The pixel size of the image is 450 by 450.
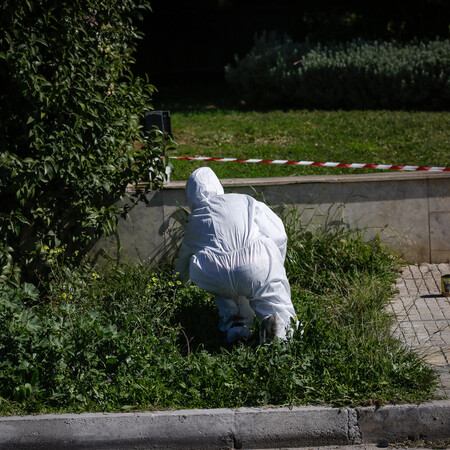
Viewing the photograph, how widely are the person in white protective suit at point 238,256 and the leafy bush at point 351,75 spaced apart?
6685 mm

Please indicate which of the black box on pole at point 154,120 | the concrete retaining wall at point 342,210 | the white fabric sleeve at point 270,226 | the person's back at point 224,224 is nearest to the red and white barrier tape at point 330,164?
the concrete retaining wall at point 342,210

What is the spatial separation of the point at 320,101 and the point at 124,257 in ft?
19.4

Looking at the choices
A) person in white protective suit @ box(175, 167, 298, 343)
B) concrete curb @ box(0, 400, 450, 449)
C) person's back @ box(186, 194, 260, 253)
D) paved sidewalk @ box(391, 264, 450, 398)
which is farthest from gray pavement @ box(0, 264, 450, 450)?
person's back @ box(186, 194, 260, 253)

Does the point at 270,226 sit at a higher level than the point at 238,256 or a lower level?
higher

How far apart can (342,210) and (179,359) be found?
295cm

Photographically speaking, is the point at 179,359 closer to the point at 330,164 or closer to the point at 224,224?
the point at 224,224

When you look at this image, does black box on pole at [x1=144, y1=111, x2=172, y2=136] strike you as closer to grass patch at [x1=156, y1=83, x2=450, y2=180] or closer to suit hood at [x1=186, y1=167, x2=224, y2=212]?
grass patch at [x1=156, y1=83, x2=450, y2=180]

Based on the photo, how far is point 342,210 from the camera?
7520 mm

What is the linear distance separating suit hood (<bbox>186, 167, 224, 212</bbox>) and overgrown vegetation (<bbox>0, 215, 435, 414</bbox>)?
86 cm

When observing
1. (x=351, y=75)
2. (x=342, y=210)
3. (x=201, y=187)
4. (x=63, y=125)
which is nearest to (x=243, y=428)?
(x=201, y=187)

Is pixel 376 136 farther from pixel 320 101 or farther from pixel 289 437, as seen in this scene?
pixel 289 437

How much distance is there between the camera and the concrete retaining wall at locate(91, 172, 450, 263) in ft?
23.9

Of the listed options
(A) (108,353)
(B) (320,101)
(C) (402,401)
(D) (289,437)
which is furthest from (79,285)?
(B) (320,101)

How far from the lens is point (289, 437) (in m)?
4.65
